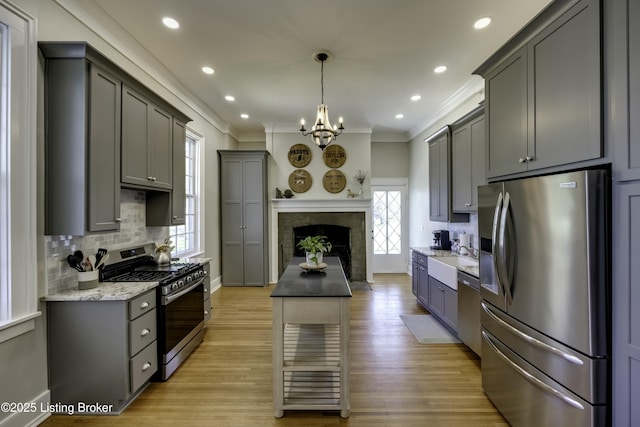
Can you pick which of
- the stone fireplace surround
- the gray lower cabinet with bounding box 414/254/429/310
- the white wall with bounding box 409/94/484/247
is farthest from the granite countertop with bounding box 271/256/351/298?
the stone fireplace surround

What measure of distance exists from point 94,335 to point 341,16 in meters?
3.32

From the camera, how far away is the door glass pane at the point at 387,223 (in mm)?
6719

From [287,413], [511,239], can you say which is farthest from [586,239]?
[287,413]

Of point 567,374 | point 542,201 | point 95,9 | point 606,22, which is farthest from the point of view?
point 95,9

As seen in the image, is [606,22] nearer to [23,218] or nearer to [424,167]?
[23,218]

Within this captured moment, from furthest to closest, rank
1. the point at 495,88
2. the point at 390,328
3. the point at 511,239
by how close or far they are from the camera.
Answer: the point at 390,328, the point at 495,88, the point at 511,239

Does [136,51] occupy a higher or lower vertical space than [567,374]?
higher

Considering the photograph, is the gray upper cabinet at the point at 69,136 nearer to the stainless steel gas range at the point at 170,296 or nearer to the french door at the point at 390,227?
the stainless steel gas range at the point at 170,296

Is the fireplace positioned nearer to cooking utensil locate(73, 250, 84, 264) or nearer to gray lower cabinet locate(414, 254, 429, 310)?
gray lower cabinet locate(414, 254, 429, 310)

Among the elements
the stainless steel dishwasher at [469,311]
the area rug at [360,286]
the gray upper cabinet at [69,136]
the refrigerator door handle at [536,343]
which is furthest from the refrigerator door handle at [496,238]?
the area rug at [360,286]

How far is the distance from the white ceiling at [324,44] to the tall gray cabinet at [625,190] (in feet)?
4.81

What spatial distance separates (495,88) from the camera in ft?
7.48

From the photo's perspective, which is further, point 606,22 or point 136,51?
point 136,51

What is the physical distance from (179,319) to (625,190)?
3372 millimetres
